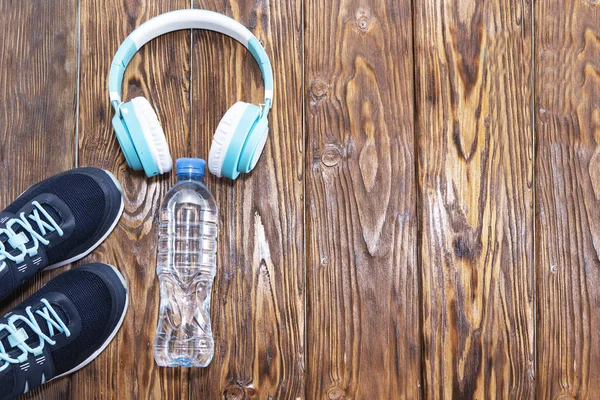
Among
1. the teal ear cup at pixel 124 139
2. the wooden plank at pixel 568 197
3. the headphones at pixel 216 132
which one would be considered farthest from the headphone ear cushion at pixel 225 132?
the wooden plank at pixel 568 197

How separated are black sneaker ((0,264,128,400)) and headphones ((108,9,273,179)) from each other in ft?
0.64

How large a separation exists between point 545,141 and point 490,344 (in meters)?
0.34

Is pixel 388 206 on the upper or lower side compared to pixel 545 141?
lower

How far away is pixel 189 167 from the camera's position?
87cm

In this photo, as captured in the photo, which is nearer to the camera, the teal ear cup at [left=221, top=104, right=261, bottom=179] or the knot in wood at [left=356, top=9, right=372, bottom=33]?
the teal ear cup at [left=221, top=104, right=261, bottom=179]

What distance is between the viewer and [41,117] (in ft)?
3.11

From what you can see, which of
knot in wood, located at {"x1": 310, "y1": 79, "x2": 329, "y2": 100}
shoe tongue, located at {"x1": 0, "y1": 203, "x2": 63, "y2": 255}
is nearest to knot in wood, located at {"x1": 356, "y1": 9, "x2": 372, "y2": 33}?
knot in wood, located at {"x1": 310, "y1": 79, "x2": 329, "y2": 100}

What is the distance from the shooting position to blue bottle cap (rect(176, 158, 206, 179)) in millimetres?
873

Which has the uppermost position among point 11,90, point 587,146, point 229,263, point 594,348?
point 11,90

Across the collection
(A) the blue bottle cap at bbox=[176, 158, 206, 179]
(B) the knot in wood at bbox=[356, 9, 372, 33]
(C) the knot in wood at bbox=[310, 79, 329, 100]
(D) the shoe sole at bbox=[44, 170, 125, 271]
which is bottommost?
(D) the shoe sole at bbox=[44, 170, 125, 271]

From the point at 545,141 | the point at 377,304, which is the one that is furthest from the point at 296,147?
the point at 545,141

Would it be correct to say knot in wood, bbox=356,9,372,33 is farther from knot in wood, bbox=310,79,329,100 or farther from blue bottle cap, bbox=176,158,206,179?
blue bottle cap, bbox=176,158,206,179

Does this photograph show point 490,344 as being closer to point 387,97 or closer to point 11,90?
point 387,97

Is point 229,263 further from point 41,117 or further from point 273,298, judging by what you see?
point 41,117
